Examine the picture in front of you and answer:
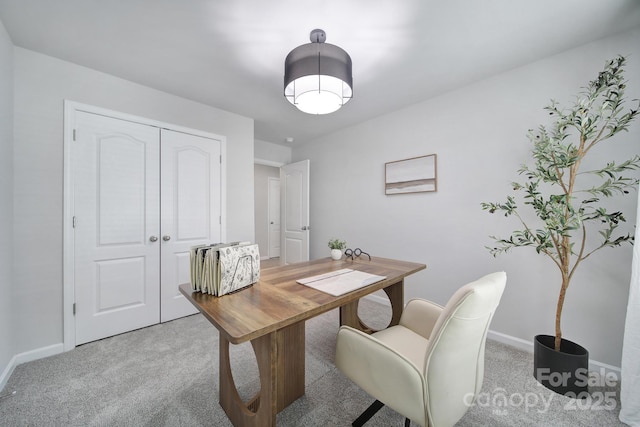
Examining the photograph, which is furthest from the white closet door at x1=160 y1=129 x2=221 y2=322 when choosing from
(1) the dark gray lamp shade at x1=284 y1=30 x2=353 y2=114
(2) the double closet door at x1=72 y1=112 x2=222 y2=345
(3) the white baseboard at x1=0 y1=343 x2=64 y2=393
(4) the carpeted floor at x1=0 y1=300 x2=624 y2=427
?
(1) the dark gray lamp shade at x1=284 y1=30 x2=353 y2=114

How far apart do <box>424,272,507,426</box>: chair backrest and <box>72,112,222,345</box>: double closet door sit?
8.49 feet

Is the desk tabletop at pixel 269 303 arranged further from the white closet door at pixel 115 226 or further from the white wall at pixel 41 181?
the white wall at pixel 41 181

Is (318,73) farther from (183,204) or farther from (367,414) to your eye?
(183,204)

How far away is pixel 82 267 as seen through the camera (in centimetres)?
210

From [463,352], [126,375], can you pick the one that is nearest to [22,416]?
[126,375]

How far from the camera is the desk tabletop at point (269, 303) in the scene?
2.92 feet

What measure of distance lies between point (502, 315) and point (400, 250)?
1120 millimetres

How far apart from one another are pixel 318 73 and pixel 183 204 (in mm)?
2105

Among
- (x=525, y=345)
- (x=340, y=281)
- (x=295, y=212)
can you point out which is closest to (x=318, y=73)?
(x=340, y=281)

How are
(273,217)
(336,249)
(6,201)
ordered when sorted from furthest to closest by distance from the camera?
(273,217) < (336,249) < (6,201)

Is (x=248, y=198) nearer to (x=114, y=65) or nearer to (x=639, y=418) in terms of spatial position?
(x=114, y=65)

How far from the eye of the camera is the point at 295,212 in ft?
13.8

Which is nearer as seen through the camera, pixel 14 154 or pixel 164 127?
pixel 14 154

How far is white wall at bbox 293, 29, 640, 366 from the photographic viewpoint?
1.74 metres
